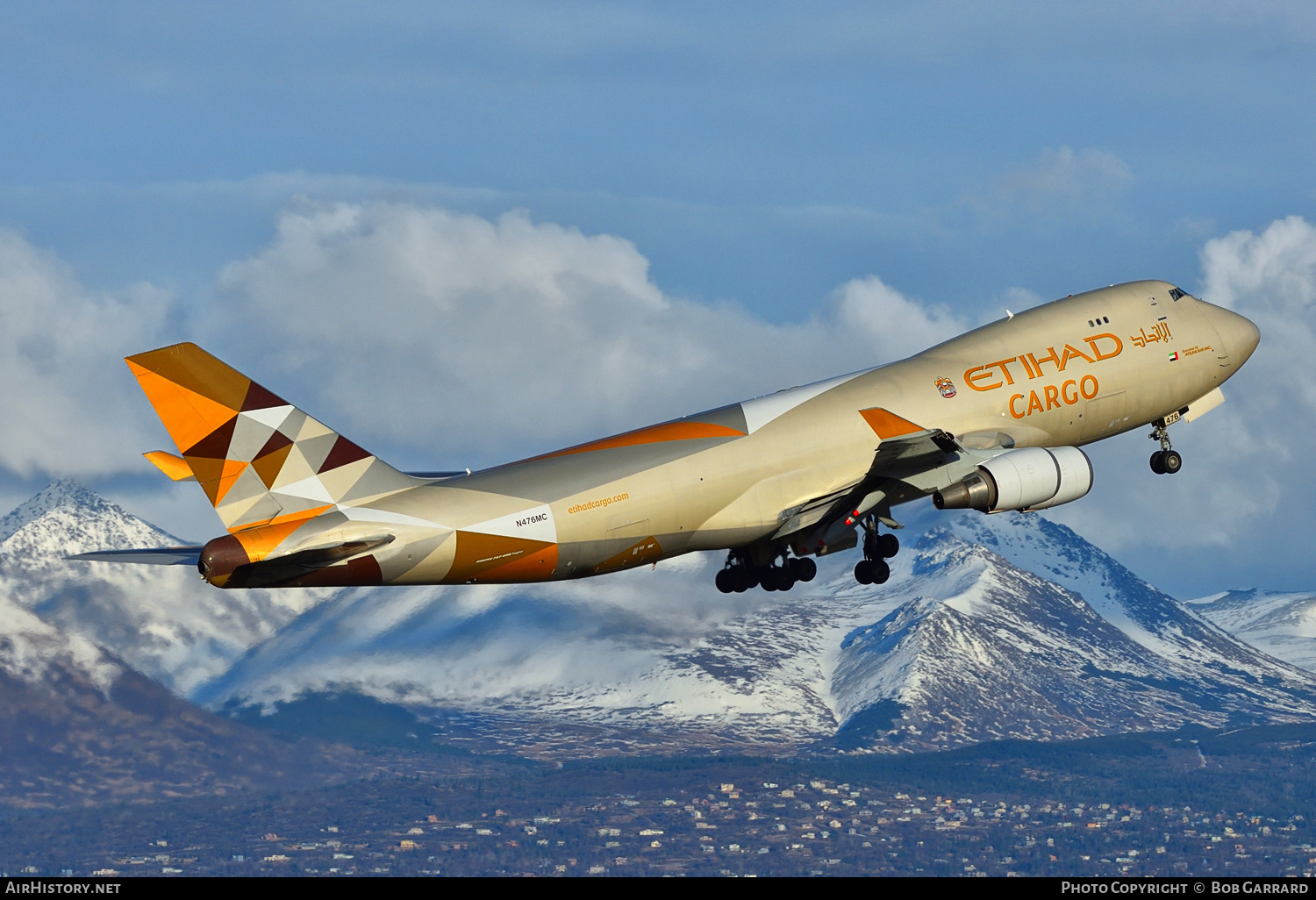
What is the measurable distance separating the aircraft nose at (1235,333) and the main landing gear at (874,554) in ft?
47.0

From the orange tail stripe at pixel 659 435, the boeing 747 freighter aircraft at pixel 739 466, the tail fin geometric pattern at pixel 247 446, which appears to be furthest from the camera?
the orange tail stripe at pixel 659 435

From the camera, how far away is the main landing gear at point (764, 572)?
5522 centimetres

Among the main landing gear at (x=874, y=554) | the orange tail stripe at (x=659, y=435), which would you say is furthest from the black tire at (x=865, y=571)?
the orange tail stripe at (x=659, y=435)

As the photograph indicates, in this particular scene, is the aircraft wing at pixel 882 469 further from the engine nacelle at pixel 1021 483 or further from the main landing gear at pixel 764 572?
the main landing gear at pixel 764 572

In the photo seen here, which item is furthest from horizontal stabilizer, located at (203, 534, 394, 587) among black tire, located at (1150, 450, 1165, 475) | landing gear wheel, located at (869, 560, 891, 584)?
black tire, located at (1150, 450, 1165, 475)

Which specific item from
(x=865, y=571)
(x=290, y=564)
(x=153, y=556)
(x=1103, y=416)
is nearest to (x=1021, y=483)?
(x=865, y=571)

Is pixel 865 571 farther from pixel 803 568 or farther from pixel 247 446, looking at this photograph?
pixel 247 446

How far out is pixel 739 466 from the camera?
5022 centimetres

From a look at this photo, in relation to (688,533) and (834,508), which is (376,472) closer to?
(688,533)

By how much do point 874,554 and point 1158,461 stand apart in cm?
1215

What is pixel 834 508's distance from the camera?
171 feet

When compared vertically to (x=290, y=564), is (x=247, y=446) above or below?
above
